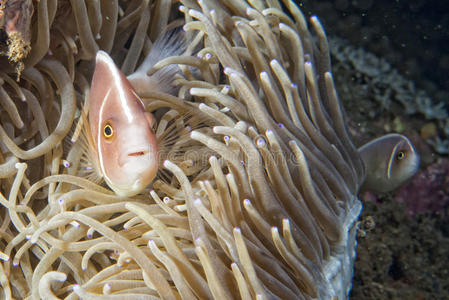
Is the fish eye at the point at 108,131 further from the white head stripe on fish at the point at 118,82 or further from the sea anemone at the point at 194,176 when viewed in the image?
the sea anemone at the point at 194,176

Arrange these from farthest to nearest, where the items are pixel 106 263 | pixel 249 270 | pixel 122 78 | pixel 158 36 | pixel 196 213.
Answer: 1. pixel 158 36
2. pixel 106 263
3. pixel 122 78
4. pixel 196 213
5. pixel 249 270

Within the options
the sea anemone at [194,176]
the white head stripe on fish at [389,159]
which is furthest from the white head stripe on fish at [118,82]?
the white head stripe on fish at [389,159]

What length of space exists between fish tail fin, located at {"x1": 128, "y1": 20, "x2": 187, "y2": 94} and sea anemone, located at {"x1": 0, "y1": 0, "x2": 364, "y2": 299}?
6 centimetres

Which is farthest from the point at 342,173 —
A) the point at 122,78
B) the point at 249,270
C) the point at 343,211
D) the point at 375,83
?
the point at 375,83

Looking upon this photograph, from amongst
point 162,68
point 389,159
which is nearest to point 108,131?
point 162,68

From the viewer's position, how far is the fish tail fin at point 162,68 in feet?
6.06

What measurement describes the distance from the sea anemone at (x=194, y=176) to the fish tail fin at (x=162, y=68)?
6 centimetres

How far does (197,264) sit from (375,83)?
3205mm

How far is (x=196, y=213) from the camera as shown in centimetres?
129

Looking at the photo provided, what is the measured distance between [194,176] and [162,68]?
585mm

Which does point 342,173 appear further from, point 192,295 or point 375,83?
point 375,83

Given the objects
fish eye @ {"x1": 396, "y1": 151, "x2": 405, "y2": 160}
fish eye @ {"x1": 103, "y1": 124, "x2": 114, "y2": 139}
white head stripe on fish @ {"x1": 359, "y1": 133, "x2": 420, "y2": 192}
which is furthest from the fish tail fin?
fish eye @ {"x1": 396, "y1": 151, "x2": 405, "y2": 160}

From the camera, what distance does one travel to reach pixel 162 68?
73.2 inches

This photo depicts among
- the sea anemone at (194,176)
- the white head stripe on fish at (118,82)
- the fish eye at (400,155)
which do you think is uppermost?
the white head stripe on fish at (118,82)
